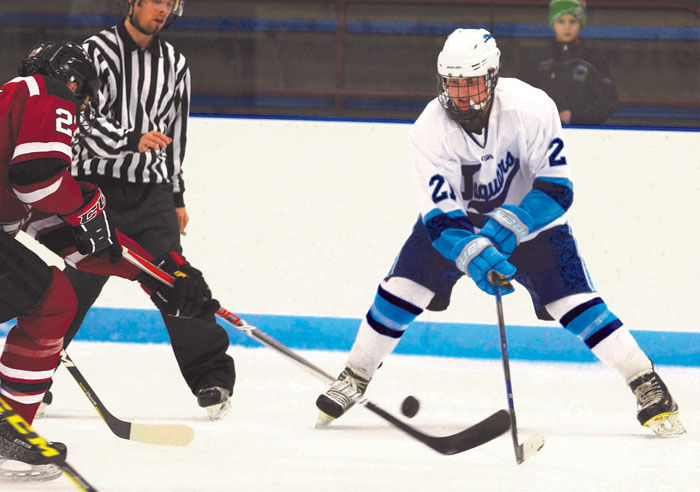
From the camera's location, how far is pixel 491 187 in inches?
101

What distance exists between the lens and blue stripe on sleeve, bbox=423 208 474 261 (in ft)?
7.97

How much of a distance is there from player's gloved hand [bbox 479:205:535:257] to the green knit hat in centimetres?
139

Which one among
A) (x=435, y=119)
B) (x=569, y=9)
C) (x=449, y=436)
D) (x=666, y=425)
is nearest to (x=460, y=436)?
(x=449, y=436)

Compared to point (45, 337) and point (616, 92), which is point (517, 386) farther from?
point (45, 337)

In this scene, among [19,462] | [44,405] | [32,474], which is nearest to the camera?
[32,474]

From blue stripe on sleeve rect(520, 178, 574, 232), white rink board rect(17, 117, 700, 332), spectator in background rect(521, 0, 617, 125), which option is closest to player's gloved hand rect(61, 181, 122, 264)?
blue stripe on sleeve rect(520, 178, 574, 232)

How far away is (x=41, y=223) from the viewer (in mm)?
2201

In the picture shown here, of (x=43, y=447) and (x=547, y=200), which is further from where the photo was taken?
(x=547, y=200)

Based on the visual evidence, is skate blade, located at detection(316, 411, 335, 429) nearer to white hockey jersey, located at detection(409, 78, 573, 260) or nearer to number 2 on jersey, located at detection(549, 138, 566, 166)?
white hockey jersey, located at detection(409, 78, 573, 260)

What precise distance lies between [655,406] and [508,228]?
0.56 m

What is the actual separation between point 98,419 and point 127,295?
1.12 metres

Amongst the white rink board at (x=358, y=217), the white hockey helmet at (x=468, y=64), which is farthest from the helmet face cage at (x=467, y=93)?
the white rink board at (x=358, y=217)

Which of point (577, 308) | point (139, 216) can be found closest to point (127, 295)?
point (139, 216)

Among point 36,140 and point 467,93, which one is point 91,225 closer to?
point 36,140
